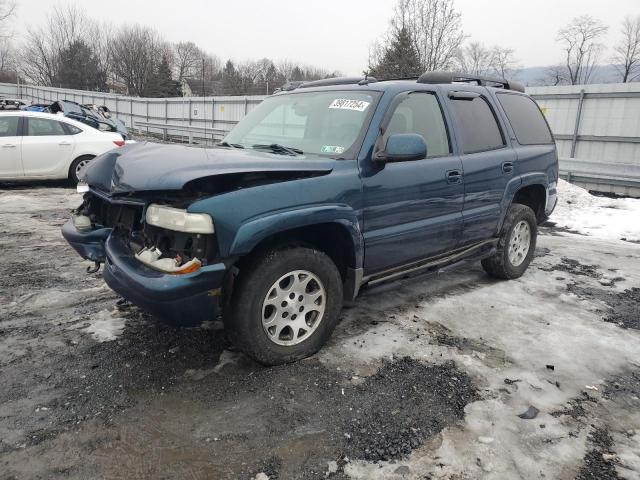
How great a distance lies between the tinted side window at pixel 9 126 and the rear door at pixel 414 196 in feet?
28.4

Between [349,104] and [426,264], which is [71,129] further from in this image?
[426,264]

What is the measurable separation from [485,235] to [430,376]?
196cm

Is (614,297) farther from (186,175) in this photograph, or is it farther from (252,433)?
(186,175)

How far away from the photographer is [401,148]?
11.1 ft

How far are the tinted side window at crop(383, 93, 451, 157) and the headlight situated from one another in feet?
5.46

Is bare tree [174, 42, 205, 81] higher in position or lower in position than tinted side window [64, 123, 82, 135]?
higher

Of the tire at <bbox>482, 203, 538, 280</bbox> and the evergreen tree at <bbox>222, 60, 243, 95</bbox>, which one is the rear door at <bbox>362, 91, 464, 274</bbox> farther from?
the evergreen tree at <bbox>222, 60, 243, 95</bbox>

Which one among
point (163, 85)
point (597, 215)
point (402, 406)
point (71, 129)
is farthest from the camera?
point (163, 85)

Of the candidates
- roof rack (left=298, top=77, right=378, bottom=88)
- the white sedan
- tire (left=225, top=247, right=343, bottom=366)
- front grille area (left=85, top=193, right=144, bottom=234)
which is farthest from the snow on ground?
the white sedan

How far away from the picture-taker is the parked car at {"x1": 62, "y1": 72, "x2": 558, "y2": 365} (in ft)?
9.16

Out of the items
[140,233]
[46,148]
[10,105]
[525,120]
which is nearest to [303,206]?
[140,233]

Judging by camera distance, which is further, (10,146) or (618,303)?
(10,146)

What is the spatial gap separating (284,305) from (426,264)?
1497 millimetres

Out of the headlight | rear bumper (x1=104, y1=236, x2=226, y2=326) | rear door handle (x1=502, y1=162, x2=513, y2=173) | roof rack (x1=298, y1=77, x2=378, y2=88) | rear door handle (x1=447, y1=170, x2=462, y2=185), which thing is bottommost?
rear bumper (x1=104, y1=236, x2=226, y2=326)
